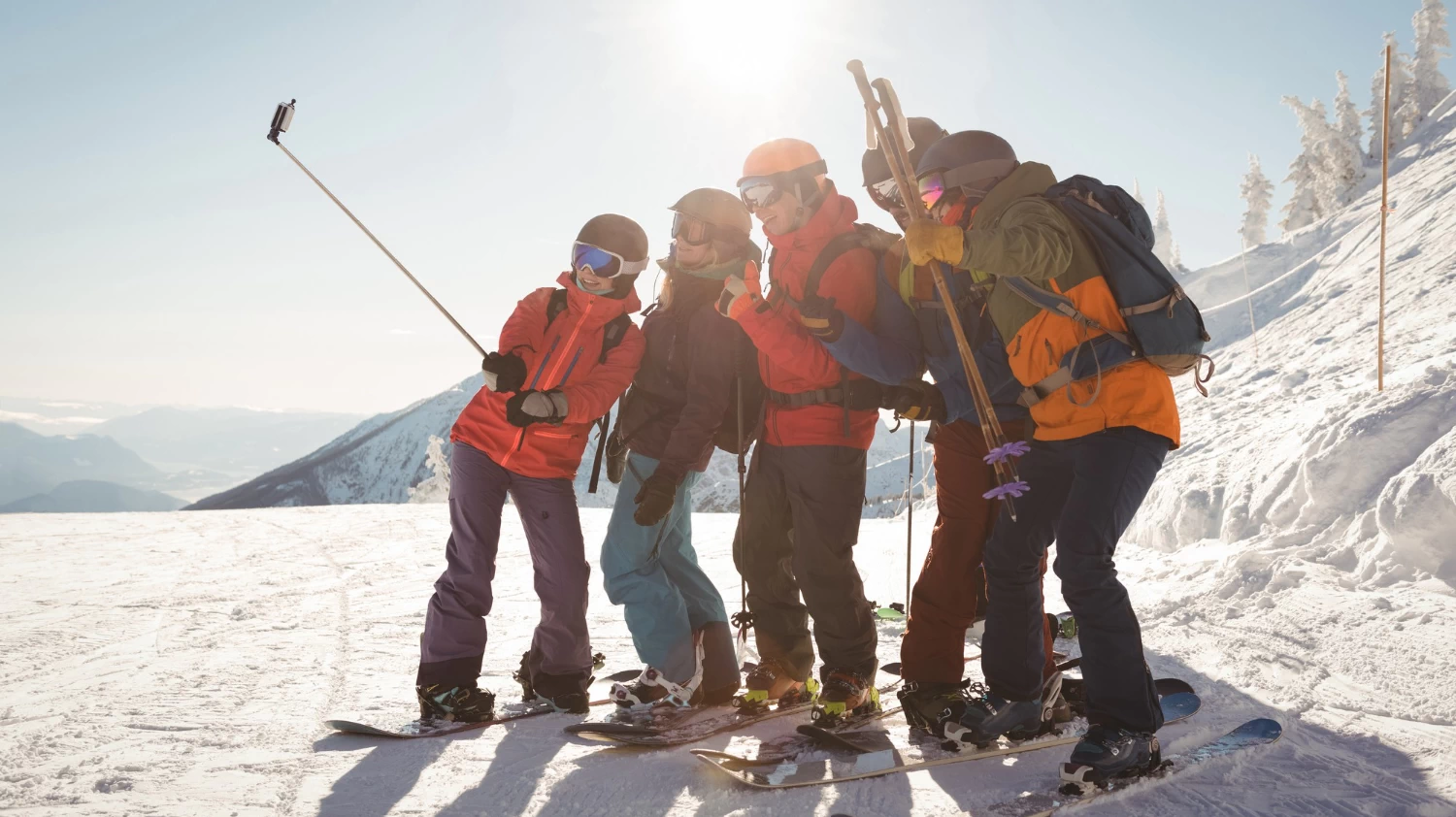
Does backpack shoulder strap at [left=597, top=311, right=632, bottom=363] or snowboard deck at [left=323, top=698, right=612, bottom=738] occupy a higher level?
backpack shoulder strap at [left=597, top=311, right=632, bottom=363]

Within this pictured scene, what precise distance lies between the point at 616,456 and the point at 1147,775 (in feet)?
9.30

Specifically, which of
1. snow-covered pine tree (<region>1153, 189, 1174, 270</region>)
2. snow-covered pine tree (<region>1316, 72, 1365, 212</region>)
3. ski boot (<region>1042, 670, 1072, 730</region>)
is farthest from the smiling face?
snow-covered pine tree (<region>1153, 189, 1174, 270</region>)

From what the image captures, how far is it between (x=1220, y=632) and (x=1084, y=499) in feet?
9.38

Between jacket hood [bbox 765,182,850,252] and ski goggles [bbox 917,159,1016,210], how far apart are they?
0.63 m

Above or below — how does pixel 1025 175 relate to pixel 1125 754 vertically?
above

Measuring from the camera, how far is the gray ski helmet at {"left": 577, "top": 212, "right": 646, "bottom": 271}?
4297mm

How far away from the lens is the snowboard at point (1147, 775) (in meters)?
2.76

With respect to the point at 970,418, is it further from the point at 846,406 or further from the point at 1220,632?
the point at 1220,632

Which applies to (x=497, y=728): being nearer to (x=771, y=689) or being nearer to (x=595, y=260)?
(x=771, y=689)

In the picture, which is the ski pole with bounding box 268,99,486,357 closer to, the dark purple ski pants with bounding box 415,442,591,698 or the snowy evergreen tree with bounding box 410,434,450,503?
the dark purple ski pants with bounding box 415,442,591,698

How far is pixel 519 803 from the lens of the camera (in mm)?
3018

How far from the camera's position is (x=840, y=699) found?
3727 mm

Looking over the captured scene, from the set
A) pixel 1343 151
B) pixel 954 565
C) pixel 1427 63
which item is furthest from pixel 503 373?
pixel 1427 63

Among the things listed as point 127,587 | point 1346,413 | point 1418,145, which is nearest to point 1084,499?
point 1346,413
